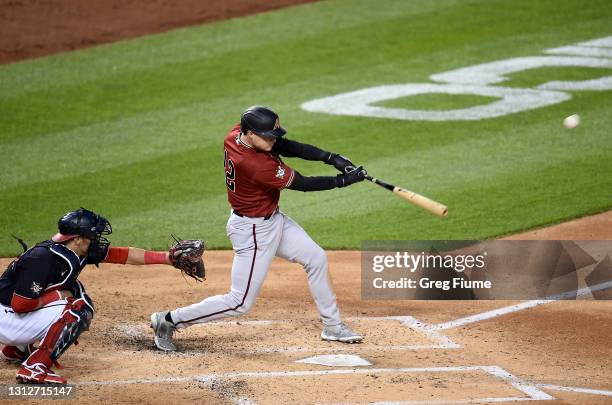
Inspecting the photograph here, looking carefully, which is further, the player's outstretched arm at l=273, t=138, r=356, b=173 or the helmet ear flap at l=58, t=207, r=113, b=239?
the player's outstretched arm at l=273, t=138, r=356, b=173

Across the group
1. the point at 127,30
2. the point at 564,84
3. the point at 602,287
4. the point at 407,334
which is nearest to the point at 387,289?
the point at 407,334

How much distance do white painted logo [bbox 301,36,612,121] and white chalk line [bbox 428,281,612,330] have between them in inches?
200

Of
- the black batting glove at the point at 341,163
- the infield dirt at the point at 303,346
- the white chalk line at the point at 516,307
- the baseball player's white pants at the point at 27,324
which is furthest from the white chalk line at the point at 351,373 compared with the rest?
the black batting glove at the point at 341,163

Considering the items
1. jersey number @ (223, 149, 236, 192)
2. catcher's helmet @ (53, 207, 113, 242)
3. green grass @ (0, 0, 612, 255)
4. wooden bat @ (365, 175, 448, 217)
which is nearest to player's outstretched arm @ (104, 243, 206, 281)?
catcher's helmet @ (53, 207, 113, 242)

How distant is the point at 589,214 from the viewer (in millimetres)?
10609

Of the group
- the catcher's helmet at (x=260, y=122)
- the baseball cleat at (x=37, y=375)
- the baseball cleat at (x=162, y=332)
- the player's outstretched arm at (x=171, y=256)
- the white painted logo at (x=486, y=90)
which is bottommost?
the baseball cleat at (x=37, y=375)

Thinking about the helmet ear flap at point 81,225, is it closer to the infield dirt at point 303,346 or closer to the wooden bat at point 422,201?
the infield dirt at point 303,346

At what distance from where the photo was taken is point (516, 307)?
27.4 ft

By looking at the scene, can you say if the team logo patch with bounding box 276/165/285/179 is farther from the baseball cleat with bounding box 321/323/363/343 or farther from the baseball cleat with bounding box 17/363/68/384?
the baseball cleat with bounding box 17/363/68/384

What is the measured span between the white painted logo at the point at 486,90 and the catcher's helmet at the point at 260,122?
21.6 ft

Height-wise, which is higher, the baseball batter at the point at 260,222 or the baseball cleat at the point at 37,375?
the baseball batter at the point at 260,222

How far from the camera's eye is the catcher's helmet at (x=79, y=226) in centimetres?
679

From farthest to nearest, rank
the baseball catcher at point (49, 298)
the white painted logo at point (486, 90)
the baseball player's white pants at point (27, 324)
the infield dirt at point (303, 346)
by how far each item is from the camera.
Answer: the white painted logo at point (486, 90), the baseball player's white pants at point (27, 324), the baseball catcher at point (49, 298), the infield dirt at point (303, 346)

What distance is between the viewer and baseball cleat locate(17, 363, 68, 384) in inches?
255
